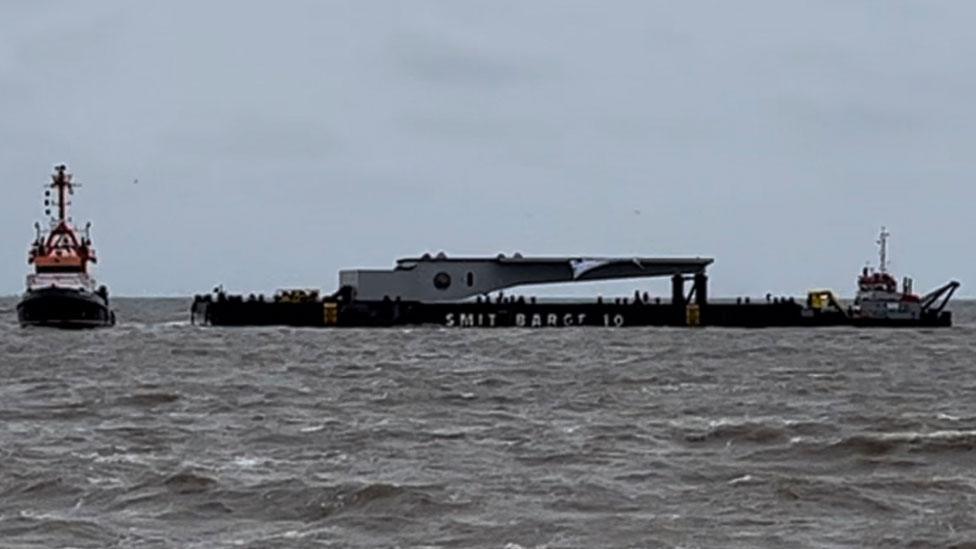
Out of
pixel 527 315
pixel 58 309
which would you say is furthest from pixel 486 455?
pixel 527 315

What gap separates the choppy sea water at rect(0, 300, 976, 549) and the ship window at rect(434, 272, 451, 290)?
49.0 m

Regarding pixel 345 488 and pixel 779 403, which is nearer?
pixel 345 488

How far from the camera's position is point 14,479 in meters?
25.4

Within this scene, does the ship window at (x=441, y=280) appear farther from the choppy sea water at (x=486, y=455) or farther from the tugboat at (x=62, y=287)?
the choppy sea water at (x=486, y=455)

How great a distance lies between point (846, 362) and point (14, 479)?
42.4m

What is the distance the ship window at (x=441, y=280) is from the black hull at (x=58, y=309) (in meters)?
23.9

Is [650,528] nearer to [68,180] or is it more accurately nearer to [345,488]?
[345,488]

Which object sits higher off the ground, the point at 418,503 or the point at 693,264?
the point at 693,264

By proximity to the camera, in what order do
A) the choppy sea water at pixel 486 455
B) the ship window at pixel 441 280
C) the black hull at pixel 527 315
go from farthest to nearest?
the ship window at pixel 441 280
the black hull at pixel 527 315
the choppy sea water at pixel 486 455

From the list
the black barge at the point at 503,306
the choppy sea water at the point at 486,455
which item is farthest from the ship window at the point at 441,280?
the choppy sea water at the point at 486,455

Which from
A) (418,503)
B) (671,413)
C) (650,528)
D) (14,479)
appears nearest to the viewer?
(650,528)

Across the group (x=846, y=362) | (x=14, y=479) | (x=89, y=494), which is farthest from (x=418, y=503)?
(x=846, y=362)

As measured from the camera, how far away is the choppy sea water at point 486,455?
21391 millimetres

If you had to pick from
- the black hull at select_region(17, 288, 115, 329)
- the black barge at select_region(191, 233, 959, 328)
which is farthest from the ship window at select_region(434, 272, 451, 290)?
the black hull at select_region(17, 288, 115, 329)
